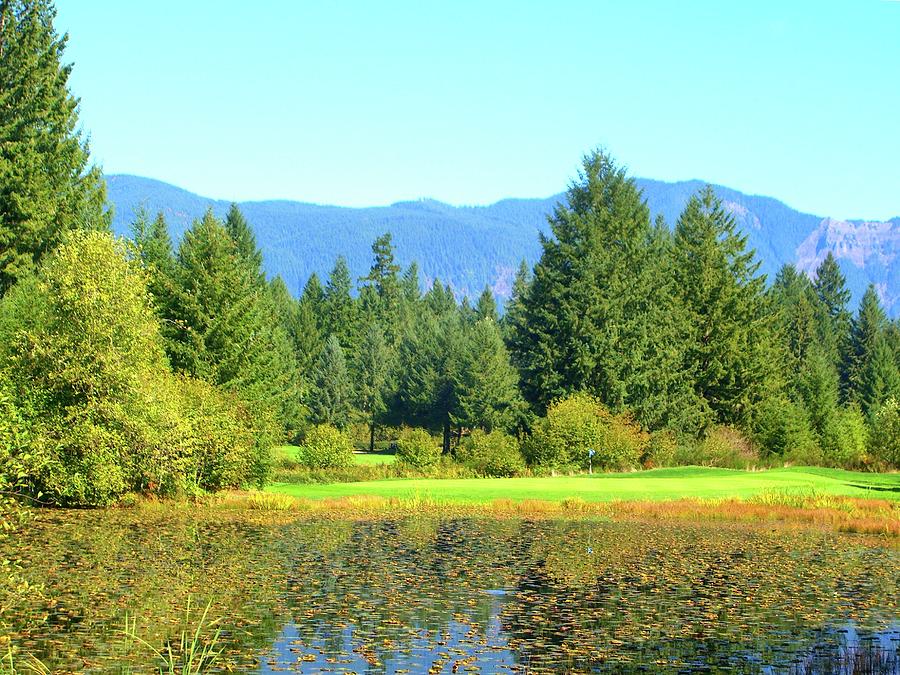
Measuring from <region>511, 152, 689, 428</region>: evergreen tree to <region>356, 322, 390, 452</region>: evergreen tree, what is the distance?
115 feet

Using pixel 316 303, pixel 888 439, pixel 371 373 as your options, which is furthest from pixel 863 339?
pixel 316 303

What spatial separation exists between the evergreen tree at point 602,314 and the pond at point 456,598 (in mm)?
36350

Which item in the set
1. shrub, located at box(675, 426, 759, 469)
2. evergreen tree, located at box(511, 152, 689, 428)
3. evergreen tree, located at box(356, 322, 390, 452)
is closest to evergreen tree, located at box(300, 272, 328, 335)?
evergreen tree, located at box(356, 322, 390, 452)

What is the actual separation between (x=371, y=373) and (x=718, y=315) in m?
43.4

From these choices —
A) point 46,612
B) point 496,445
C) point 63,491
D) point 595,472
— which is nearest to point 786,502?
point 595,472

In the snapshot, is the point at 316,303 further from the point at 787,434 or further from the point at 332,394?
the point at 787,434

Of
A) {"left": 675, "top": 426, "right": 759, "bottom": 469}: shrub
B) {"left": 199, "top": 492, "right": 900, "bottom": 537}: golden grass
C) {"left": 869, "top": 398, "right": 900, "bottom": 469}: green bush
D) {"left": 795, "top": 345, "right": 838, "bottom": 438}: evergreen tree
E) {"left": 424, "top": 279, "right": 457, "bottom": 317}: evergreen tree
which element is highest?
{"left": 424, "top": 279, "right": 457, "bottom": 317}: evergreen tree

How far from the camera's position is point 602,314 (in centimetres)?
6788

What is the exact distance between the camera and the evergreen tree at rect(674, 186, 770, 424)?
249ft

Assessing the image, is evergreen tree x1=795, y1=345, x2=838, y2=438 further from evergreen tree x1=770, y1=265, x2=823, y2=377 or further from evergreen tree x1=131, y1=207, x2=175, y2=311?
evergreen tree x1=131, y1=207, x2=175, y2=311

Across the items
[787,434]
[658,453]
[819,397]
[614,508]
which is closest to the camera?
[614,508]

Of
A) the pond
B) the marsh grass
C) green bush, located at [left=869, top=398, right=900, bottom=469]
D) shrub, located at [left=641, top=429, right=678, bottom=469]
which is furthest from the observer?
shrub, located at [left=641, top=429, right=678, bottom=469]

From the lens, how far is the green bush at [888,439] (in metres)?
61.0

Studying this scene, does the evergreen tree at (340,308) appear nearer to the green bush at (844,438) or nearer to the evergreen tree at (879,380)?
the evergreen tree at (879,380)
